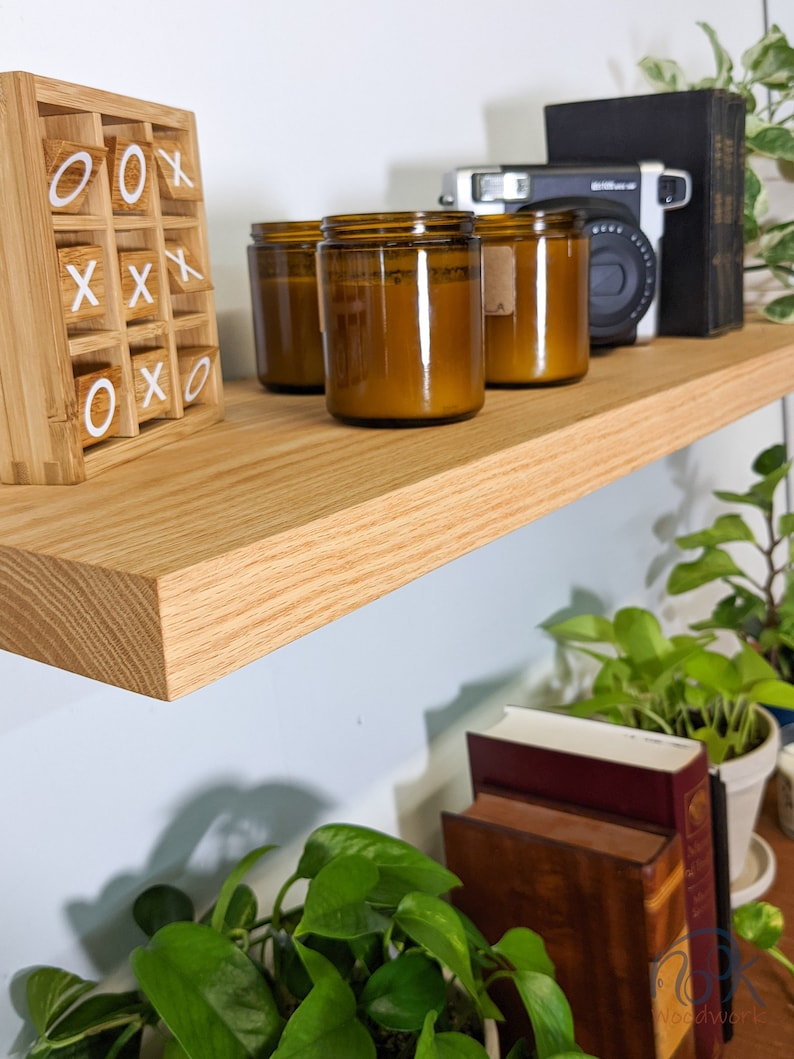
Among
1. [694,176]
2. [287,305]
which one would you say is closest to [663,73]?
[694,176]

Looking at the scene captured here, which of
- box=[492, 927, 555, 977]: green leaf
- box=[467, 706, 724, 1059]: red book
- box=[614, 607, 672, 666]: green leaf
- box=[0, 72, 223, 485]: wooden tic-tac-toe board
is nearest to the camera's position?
box=[0, 72, 223, 485]: wooden tic-tac-toe board

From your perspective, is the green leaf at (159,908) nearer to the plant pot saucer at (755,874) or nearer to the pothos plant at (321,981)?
the pothos plant at (321,981)

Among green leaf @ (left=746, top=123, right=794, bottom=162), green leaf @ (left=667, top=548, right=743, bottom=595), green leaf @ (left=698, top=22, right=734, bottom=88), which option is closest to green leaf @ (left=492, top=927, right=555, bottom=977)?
green leaf @ (left=667, top=548, right=743, bottom=595)

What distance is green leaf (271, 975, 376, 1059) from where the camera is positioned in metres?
0.51

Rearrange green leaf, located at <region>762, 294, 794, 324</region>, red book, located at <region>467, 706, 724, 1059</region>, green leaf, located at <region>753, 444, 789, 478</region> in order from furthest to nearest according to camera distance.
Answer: green leaf, located at <region>753, 444, 789, 478</region>
green leaf, located at <region>762, 294, 794, 324</region>
red book, located at <region>467, 706, 724, 1059</region>

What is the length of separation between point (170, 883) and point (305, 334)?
1.28ft

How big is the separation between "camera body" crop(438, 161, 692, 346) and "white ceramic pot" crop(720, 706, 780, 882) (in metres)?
0.45

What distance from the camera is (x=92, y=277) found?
45 cm

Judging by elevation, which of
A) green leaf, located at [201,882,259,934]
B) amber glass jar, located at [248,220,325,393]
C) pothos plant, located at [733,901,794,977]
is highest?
amber glass jar, located at [248,220,325,393]

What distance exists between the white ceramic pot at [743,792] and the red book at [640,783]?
14 cm

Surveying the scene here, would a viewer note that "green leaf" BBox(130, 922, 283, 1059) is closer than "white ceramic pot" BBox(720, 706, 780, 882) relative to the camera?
Yes

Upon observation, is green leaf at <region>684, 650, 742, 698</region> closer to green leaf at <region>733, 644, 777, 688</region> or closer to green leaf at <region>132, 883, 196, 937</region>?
green leaf at <region>733, 644, 777, 688</region>

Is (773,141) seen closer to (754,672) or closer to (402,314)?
(754,672)

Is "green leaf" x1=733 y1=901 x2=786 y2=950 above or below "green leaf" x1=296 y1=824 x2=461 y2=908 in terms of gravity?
below
